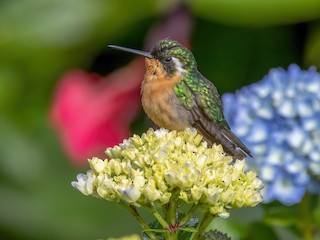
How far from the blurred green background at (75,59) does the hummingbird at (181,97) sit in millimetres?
1693

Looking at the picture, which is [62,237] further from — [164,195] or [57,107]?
[164,195]

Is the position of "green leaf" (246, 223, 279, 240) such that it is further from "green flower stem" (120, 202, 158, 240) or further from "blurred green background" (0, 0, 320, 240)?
"blurred green background" (0, 0, 320, 240)

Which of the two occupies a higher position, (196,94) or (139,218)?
(196,94)

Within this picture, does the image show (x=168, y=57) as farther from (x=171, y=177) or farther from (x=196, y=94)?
(x=171, y=177)

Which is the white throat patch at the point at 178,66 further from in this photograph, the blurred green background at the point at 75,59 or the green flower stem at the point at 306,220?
the blurred green background at the point at 75,59

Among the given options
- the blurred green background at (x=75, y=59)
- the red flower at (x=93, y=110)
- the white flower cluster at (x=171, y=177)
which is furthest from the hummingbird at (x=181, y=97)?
the blurred green background at (x=75, y=59)

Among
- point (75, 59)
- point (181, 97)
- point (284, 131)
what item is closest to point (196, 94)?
point (181, 97)

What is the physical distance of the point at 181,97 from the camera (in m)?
1.92

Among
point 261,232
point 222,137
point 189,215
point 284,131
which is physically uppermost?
point 284,131

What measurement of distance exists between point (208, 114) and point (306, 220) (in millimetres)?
629

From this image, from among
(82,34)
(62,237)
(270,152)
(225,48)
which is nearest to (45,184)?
(62,237)

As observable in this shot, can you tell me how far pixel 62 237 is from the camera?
3.69 metres

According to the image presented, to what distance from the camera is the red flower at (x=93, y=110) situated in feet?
11.6

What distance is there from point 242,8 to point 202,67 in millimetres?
362
